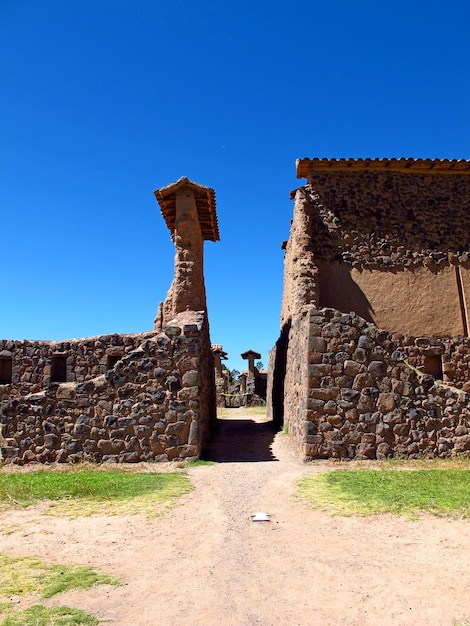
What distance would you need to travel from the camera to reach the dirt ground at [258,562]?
12.9ft

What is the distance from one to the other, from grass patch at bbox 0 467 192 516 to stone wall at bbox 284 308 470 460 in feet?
11.3

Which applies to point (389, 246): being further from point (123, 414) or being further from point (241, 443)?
point (123, 414)

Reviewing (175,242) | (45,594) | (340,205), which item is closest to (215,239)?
(175,242)

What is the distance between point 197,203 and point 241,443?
743 cm

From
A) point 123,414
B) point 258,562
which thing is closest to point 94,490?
point 123,414

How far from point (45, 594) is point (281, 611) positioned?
2123 millimetres

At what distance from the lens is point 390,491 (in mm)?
7656

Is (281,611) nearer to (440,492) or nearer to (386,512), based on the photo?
(386,512)

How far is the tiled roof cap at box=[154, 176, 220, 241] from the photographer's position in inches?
554

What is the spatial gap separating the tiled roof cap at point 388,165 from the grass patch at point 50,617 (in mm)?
13482

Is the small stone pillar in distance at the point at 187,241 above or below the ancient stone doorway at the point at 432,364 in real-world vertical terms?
above

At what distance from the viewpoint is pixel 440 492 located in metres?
7.52

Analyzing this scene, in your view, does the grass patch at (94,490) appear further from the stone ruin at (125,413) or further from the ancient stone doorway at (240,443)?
the ancient stone doorway at (240,443)

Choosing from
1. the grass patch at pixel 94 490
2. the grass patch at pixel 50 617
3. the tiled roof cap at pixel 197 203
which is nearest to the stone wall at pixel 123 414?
the grass patch at pixel 94 490
